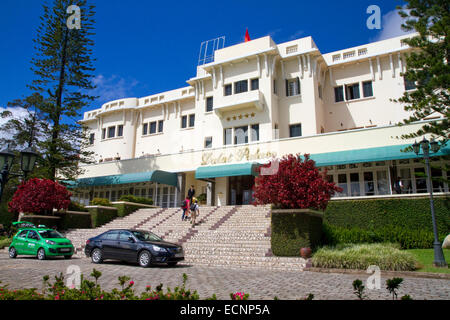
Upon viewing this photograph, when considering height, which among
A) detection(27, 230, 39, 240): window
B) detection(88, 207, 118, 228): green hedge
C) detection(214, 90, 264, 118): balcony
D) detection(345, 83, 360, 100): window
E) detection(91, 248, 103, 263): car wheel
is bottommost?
detection(91, 248, 103, 263): car wheel

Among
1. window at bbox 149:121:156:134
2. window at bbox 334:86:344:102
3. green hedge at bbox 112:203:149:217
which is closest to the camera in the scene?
green hedge at bbox 112:203:149:217

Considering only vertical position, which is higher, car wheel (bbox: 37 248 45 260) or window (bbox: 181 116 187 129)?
window (bbox: 181 116 187 129)

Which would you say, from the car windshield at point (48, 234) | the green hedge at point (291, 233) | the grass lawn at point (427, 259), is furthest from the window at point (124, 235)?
the grass lawn at point (427, 259)

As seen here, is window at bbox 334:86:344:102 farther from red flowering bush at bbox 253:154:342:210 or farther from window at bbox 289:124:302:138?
red flowering bush at bbox 253:154:342:210

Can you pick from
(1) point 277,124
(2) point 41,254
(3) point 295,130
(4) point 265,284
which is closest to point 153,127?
(1) point 277,124

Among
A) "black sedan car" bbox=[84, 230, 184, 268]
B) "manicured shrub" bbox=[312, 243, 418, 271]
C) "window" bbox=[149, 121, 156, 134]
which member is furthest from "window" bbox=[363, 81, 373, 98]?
"window" bbox=[149, 121, 156, 134]

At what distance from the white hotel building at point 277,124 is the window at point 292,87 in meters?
0.09

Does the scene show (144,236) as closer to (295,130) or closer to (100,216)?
(100,216)

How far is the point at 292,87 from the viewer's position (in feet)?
92.0

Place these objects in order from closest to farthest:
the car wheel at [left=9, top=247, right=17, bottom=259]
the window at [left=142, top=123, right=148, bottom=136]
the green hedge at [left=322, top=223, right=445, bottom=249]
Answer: the green hedge at [left=322, top=223, right=445, bottom=249]
the car wheel at [left=9, top=247, right=17, bottom=259]
the window at [left=142, top=123, right=148, bottom=136]

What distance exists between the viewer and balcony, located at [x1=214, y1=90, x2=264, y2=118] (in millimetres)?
26594

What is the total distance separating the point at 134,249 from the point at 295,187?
6.83 m

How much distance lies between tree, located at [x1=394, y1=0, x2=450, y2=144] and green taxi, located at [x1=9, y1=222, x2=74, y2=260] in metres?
17.2
